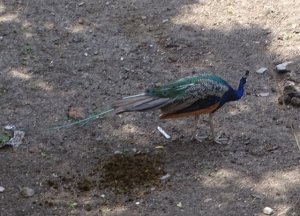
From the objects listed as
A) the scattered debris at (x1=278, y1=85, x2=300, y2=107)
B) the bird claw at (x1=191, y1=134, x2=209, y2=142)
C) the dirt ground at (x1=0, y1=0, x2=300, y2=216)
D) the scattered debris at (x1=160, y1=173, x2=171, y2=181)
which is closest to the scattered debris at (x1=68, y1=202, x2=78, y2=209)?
the dirt ground at (x1=0, y1=0, x2=300, y2=216)

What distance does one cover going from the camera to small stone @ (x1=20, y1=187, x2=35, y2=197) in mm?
5094

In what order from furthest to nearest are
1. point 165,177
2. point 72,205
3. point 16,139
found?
1. point 16,139
2. point 165,177
3. point 72,205

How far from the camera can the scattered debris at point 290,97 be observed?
5.86 m

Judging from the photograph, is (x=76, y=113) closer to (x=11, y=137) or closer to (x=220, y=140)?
(x=11, y=137)

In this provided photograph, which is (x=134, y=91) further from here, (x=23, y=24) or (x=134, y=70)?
(x=23, y=24)

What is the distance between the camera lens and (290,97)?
5883mm

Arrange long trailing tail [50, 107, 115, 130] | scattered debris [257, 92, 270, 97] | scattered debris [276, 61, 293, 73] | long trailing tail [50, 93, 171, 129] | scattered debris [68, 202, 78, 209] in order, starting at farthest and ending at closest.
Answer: scattered debris [276, 61, 293, 73]
scattered debris [257, 92, 270, 97]
long trailing tail [50, 107, 115, 130]
long trailing tail [50, 93, 171, 129]
scattered debris [68, 202, 78, 209]

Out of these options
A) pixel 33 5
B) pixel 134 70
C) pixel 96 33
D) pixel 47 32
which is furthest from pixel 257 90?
pixel 33 5

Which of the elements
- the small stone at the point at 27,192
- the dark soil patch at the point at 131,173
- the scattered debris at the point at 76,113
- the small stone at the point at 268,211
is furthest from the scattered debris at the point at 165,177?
the scattered debris at the point at 76,113

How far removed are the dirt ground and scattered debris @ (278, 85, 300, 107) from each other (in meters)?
0.07

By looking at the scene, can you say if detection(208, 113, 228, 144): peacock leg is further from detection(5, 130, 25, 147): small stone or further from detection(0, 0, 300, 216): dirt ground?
detection(5, 130, 25, 147): small stone

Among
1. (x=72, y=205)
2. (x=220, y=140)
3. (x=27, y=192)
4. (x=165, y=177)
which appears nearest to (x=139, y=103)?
(x=165, y=177)

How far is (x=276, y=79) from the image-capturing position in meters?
6.29

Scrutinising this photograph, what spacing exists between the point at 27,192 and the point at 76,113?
40.9 inches
